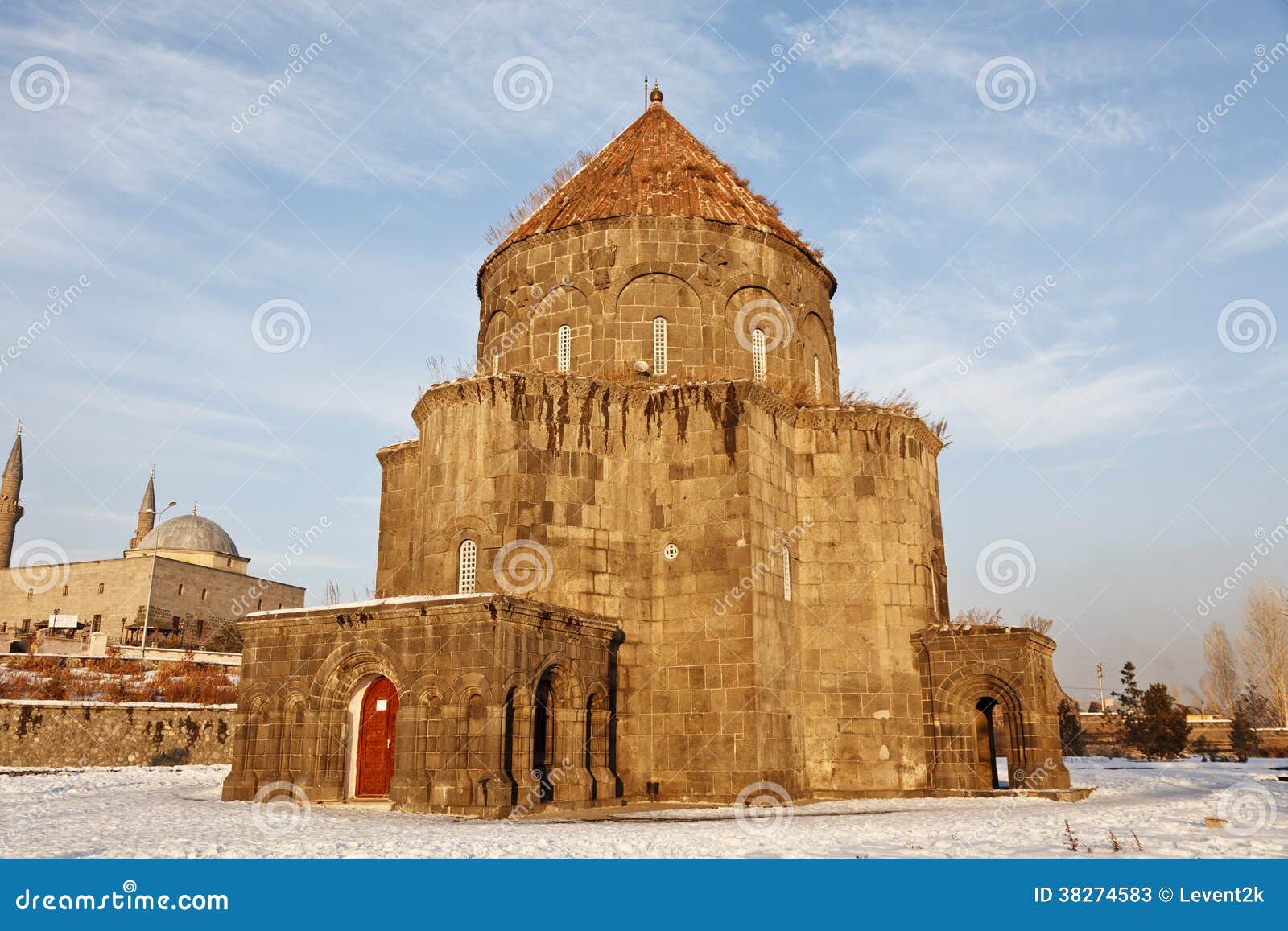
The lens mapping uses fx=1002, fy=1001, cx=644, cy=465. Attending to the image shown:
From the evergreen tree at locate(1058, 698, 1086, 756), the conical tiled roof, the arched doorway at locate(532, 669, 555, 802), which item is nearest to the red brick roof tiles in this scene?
the conical tiled roof

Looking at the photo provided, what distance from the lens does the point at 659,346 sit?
26.1 meters

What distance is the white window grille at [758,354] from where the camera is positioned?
26.9 metres

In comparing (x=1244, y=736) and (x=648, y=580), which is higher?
(x=648, y=580)

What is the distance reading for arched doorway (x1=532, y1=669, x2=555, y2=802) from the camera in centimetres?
1984

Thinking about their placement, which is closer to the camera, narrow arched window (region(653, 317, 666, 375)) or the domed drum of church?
the domed drum of church

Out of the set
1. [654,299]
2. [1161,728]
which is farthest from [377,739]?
[1161,728]

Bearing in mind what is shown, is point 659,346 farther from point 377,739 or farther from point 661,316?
point 377,739

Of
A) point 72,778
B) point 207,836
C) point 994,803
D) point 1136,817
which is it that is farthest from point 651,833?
point 72,778

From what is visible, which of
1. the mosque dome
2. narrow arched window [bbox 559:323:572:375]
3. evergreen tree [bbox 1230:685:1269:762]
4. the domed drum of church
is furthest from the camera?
the mosque dome

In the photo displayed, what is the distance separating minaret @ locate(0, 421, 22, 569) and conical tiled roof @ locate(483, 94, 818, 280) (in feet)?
226

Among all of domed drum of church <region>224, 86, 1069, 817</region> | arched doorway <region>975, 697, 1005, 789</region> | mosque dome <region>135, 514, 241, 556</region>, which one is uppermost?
mosque dome <region>135, 514, 241, 556</region>

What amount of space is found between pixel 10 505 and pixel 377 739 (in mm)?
75089

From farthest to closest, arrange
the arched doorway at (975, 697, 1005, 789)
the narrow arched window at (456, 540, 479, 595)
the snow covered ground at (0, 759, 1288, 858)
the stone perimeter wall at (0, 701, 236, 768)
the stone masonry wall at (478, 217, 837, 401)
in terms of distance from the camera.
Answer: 1. the stone perimeter wall at (0, 701, 236, 768)
2. the stone masonry wall at (478, 217, 837, 401)
3. the arched doorway at (975, 697, 1005, 789)
4. the narrow arched window at (456, 540, 479, 595)
5. the snow covered ground at (0, 759, 1288, 858)

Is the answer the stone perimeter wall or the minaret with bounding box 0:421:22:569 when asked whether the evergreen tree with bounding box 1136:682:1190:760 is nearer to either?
the stone perimeter wall
